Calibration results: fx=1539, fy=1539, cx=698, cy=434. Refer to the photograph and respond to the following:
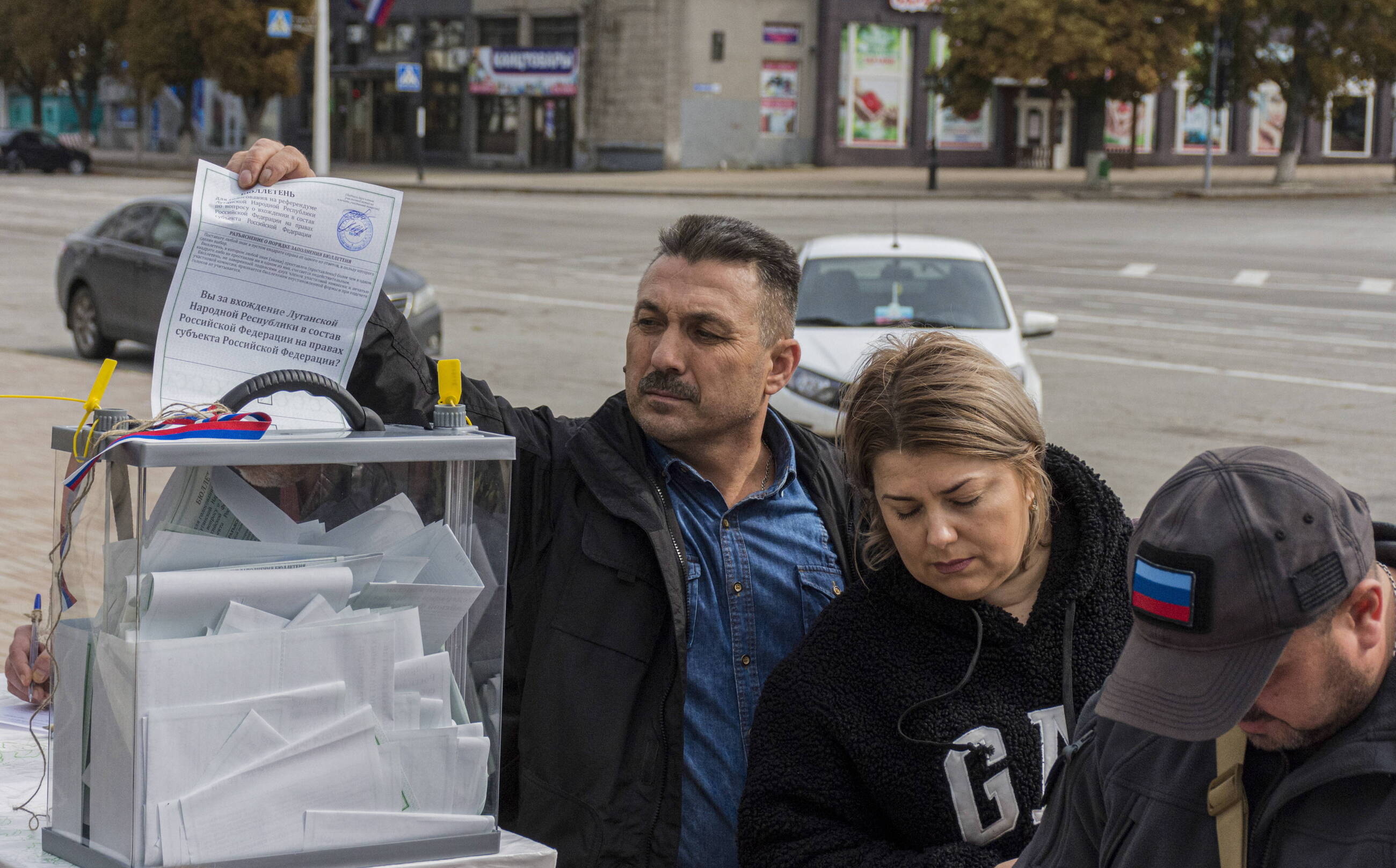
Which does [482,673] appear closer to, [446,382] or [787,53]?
[446,382]

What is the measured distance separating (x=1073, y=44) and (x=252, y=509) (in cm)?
4163

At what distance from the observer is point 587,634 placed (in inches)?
105

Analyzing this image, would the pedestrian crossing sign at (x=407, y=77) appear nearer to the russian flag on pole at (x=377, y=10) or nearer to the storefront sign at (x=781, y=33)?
the russian flag on pole at (x=377, y=10)

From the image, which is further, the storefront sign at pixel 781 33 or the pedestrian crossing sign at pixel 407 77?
the storefront sign at pixel 781 33

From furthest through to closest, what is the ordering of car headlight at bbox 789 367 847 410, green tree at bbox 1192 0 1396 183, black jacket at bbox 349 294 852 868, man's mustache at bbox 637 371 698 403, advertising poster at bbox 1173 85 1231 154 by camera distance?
1. advertising poster at bbox 1173 85 1231 154
2. green tree at bbox 1192 0 1396 183
3. car headlight at bbox 789 367 847 410
4. man's mustache at bbox 637 371 698 403
5. black jacket at bbox 349 294 852 868

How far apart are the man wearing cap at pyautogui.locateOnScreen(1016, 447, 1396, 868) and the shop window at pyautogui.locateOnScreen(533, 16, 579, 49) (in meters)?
52.2

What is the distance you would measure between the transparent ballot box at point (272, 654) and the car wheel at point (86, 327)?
13.3 meters

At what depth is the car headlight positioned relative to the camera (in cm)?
948

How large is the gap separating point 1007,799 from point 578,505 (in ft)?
3.09

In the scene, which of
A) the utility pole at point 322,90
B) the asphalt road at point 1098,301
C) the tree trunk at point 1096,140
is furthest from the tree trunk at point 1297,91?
the utility pole at point 322,90

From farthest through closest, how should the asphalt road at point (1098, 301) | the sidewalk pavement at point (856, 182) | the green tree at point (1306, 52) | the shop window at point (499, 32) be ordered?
1. the shop window at point (499, 32)
2. the green tree at point (1306, 52)
3. the sidewalk pavement at point (856, 182)
4. the asphalt road at point (1098, 301)

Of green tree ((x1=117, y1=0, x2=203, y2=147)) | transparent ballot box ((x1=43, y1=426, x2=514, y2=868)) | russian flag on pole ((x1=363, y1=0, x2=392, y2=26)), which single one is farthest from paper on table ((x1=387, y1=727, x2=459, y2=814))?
green tree ((x1=117, y1=0, x2=203, y2=147))

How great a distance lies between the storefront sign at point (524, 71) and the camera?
52.1m

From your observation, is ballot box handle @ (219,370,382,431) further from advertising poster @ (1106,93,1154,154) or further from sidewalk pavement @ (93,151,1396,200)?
advertising poster @ (1106,93,1154,154)
